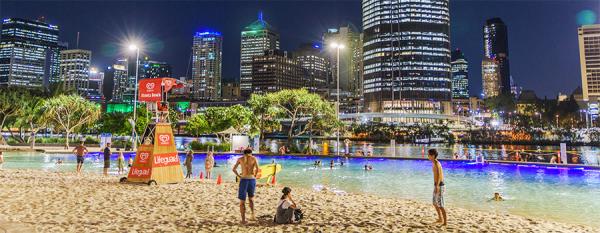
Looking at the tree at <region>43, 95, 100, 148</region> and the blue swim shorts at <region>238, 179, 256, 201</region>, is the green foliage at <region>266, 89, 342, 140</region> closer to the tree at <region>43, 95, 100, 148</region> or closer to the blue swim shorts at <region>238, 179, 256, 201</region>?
the tree at <region>43, 95, 100, 148</region>

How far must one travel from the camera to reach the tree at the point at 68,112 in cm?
5006

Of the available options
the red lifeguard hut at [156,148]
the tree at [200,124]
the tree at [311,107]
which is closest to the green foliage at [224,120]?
the tree at [200,124]

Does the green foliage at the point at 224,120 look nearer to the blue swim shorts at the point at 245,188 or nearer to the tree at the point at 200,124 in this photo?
the tree at the point at 200,124

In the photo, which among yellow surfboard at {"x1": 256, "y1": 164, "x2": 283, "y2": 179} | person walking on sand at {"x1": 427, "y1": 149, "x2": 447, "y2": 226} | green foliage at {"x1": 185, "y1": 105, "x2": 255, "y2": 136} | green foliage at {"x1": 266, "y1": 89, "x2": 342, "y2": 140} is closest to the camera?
person walking on sand at {"x1": 427, "y1": 149, "x2": 447, "y2": 226}

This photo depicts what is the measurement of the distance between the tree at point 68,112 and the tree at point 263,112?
891 inches

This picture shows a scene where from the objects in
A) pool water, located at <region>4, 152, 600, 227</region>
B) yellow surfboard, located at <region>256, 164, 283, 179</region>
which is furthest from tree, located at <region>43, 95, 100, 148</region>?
yellow surfboard, located at <region>256, 164, 283, 179</region>

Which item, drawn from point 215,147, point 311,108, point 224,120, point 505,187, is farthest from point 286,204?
point 224,120

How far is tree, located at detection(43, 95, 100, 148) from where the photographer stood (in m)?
50.1

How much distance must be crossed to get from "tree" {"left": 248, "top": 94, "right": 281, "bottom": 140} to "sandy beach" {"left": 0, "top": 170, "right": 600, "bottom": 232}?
3369cm

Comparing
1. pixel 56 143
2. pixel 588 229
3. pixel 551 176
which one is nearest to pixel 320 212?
pixel 588 229

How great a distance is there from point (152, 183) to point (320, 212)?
889cm

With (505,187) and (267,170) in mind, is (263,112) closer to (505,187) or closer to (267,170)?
(267,170)

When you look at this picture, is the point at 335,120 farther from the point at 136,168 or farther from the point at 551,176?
the point at 136,168

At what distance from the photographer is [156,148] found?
17.2 metres
